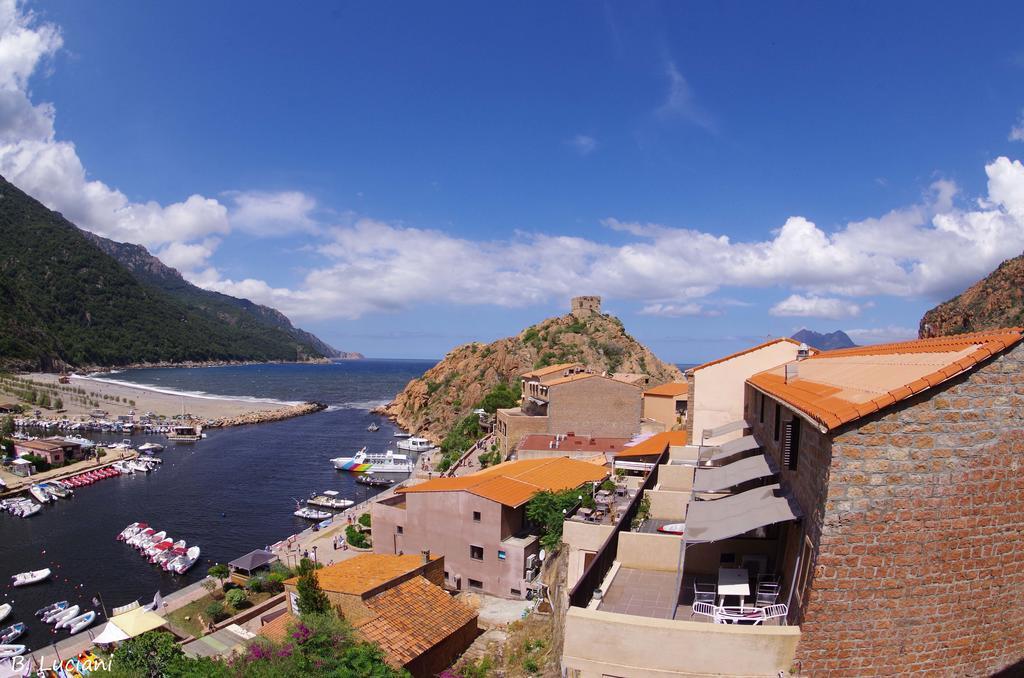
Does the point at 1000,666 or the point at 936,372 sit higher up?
the point at 936,372

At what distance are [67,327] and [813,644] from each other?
215m

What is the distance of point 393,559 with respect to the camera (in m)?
23.1

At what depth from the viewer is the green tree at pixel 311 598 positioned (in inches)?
684

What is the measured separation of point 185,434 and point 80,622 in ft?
181

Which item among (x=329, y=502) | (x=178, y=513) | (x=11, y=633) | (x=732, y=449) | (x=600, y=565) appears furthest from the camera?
(x=329, y=502)

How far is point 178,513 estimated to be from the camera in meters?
44.6

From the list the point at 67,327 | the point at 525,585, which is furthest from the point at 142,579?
the point at 67,327

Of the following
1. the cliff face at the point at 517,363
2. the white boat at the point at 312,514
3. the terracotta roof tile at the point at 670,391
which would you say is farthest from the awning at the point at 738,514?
the cliff face at the point at 517,363

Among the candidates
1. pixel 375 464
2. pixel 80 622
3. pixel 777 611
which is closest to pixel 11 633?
pixel 80 622

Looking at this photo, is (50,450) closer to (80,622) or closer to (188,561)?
(188,561)

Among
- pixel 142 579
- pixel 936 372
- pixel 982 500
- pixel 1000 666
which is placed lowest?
pixel 142 579

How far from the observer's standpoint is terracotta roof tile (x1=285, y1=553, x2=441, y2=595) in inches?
728

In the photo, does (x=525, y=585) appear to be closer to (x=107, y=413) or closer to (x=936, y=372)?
(x=936, y=372)

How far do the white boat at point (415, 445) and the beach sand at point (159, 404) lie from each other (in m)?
36.6
